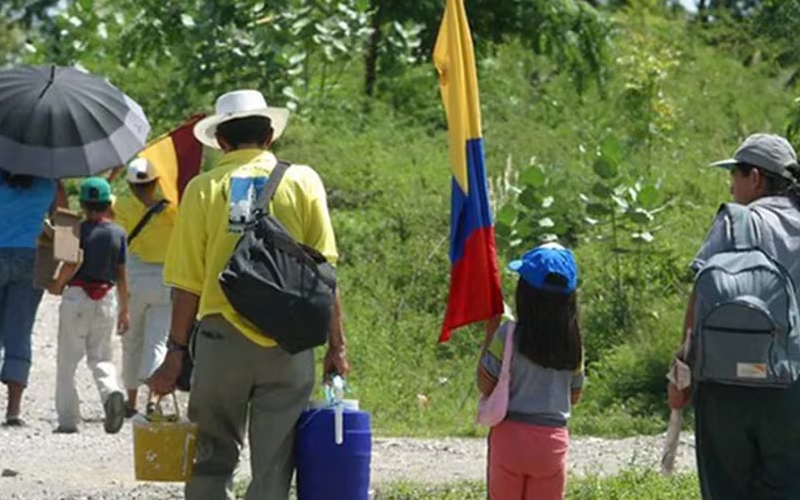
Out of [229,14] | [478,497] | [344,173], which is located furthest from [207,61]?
[478,497]

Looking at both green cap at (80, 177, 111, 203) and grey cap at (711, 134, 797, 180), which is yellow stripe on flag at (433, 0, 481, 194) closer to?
grey cap at (711, 134, 797, 180)

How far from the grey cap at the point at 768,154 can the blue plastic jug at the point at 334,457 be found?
173 centimetres

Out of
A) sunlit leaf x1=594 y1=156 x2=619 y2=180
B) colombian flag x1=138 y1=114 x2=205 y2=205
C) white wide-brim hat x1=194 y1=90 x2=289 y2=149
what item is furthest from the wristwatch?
sunlit leaf x1=594 y1=156 x2=619 y2=180

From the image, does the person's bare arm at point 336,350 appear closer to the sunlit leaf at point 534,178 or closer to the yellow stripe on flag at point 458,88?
the yellow stripe on flag at point 458,88

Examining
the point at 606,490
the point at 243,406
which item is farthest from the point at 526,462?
the point at 606,490

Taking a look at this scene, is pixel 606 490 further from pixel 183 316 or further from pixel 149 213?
pixel 149 213

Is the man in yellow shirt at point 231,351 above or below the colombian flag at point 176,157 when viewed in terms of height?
below

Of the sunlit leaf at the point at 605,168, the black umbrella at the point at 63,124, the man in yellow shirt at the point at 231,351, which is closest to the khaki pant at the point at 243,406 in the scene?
the man in yellow shirt at the point at 231,351

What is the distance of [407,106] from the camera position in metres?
20.9

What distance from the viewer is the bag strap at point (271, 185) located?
23.3 ft

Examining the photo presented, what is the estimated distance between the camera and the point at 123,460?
10.7 meters

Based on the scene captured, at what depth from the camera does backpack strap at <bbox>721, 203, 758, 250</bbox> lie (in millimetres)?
→ 6742

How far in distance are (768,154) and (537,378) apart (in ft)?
3.89

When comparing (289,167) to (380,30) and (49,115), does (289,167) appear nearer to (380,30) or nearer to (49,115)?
(49,115)
